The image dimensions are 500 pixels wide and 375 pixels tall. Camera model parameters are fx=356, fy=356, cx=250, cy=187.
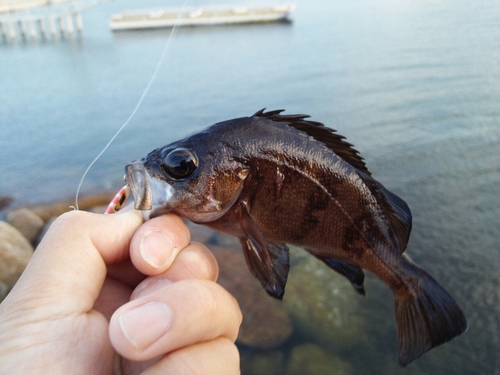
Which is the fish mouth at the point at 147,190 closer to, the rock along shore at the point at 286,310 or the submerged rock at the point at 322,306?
the rock along shore at the point at 286,310

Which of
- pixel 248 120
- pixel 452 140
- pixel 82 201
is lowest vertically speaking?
pixel 82 201

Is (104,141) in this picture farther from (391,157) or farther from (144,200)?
(144,200)

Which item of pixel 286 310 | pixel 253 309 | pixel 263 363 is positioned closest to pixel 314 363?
pixel 263 363

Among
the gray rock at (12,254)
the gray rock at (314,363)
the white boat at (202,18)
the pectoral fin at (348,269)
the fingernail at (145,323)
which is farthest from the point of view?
the white boat at (202,18)

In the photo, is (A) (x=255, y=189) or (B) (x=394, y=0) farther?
(B) (x=394, y=0)

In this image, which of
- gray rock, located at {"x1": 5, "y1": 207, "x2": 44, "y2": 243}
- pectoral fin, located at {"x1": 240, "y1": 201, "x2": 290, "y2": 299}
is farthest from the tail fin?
gray rock, located at {"x1": 5, "y1": 207, "x2": 44, "y2": 243}

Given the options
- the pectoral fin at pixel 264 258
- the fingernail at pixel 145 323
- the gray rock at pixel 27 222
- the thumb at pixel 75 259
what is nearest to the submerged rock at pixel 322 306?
the pectoral fin at pixel 264 258

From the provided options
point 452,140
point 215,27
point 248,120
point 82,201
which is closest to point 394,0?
point 215,27
